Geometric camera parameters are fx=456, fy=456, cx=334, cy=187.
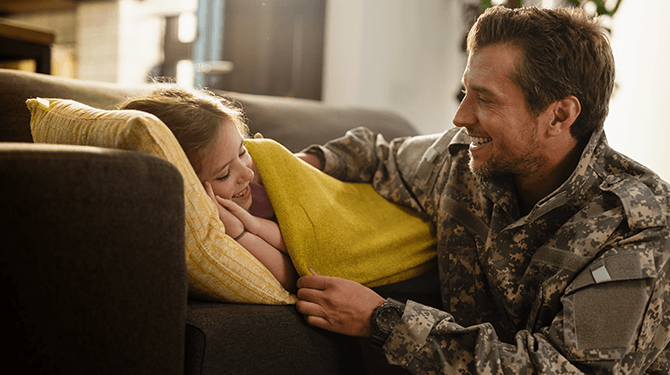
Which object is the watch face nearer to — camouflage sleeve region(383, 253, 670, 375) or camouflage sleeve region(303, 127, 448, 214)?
camouflage sleeve region(383, 253, 670, 375)

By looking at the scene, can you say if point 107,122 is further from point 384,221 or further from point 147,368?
point 384,221

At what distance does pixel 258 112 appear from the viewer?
1.51 metres

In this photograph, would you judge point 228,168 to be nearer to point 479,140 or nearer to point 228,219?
point 228,219

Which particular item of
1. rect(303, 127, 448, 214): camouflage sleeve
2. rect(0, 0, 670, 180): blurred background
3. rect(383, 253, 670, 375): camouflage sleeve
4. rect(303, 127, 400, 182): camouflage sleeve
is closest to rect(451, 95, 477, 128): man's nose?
rect(303, 127, 448, 214): camouflage sleeve

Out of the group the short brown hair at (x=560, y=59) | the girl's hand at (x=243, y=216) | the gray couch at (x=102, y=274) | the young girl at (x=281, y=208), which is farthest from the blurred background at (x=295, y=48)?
the gray couch at (x=102, y=274)

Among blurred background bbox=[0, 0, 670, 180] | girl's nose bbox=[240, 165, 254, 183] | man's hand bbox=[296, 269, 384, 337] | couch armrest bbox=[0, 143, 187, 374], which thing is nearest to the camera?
couch armrest bbox=[0, 143, 187, 374]

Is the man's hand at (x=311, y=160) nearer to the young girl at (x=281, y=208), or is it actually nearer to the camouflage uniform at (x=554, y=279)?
the young girl at (x=281, y=208)

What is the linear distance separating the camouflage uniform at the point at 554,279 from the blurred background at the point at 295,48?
1956 mm

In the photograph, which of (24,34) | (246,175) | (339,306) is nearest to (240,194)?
(246,175)

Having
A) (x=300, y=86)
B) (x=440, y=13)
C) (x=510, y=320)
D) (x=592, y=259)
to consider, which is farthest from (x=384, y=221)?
(x=440, y=13)

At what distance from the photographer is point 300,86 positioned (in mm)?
3598

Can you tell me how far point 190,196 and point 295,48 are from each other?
9.87 ft

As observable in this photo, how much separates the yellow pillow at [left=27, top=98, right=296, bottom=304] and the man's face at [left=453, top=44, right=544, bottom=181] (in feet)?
1.92

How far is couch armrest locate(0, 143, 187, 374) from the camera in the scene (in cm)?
58
